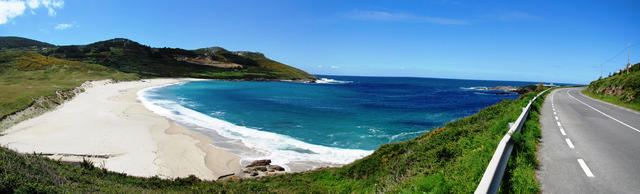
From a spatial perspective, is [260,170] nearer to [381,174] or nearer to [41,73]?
[381,174]

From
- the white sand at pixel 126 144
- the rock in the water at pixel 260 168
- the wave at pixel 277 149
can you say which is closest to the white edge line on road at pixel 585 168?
the wave at pixel 277 149

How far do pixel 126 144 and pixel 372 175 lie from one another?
16870mm

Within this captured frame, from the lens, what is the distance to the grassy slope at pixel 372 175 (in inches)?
227

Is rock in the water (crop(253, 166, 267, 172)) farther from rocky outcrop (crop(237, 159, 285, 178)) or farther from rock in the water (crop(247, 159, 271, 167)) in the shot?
rock in the water (crop(247, 159, 271, 167))

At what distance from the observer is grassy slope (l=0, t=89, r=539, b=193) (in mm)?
5766

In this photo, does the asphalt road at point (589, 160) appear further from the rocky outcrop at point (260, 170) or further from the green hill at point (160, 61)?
the green hill at point (160, 61)

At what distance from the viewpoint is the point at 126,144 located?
18844 mm

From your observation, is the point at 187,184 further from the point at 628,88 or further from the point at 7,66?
the point at 7,66

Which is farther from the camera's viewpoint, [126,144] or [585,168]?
[126,144]

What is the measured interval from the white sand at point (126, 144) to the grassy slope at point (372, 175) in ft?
14.5

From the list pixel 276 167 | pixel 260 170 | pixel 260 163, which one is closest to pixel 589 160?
pixel 276 167

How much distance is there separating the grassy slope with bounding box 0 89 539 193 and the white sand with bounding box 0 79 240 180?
4.43 meters

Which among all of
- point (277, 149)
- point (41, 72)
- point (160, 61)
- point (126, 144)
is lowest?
point (277, 149)

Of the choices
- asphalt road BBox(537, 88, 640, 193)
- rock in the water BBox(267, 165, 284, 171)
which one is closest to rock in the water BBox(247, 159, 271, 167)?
rock in the water BBox(267, 165, 284, 171)
